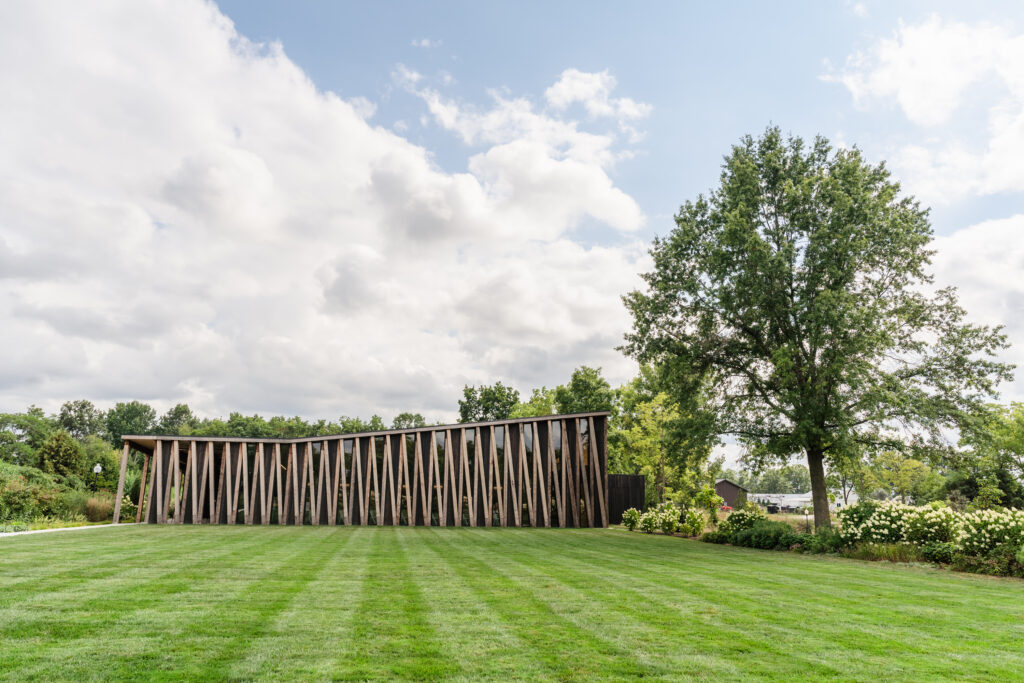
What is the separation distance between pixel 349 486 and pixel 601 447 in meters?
12.8

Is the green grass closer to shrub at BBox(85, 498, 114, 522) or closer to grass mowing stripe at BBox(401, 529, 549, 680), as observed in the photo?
grass mowing stripe at BBox(401, 529, 549, 680)

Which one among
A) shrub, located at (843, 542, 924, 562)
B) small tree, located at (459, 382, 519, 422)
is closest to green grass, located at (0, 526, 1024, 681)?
shrub, located at (843, 542, 924, 562)

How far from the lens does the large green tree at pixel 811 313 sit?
16.5 meters

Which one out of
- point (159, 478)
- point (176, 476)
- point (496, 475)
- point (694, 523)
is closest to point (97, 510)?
point (159, 478)

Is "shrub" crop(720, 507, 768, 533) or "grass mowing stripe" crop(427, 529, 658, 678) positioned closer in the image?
"grass mowing stripe" crop(427, 529, 658, 678)

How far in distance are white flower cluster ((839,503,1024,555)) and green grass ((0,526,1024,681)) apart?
1478 mm

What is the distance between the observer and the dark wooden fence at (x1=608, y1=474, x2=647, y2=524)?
106ft

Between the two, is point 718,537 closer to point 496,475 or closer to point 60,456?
point 496,475

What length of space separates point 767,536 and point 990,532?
21.0 ft

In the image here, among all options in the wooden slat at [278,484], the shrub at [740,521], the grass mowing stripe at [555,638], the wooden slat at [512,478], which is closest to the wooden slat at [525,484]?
the wooden slat at [512,478]

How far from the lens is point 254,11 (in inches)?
443

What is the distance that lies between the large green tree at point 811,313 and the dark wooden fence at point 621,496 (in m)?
13.2

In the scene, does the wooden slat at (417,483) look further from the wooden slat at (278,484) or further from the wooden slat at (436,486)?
the wooden slat at (278,484)

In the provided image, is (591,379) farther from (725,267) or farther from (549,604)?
(549,604)
